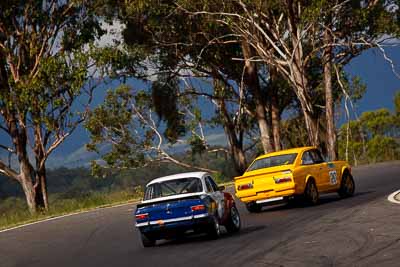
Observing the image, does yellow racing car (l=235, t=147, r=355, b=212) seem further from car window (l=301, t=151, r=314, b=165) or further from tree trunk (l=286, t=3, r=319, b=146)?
tree trunk (l=286, t=3, r=319, b=146)

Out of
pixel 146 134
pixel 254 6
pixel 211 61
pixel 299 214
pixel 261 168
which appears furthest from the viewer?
pixel 146 134

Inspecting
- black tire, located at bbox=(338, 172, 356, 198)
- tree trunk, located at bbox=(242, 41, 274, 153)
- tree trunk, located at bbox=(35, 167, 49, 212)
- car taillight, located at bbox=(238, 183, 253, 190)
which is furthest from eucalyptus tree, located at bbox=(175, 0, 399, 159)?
car taillight, located at bbox=(238, 183, 253, 190)

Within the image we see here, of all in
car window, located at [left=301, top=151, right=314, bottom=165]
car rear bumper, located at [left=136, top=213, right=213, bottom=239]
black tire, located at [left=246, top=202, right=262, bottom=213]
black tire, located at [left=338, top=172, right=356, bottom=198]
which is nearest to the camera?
car rear bumper, located at [left=136, top=213, right=213, bottom=239]

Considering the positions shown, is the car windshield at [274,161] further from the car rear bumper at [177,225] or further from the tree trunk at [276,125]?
the tree trunk at [276,125]

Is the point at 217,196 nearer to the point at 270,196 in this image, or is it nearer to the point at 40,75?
the point at 270,196

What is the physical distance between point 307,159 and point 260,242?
7879 millimetres

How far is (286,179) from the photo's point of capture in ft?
69.2

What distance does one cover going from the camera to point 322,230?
15.5 metres

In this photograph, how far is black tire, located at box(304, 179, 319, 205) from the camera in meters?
21.8

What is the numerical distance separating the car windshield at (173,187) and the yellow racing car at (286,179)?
14.7 feet

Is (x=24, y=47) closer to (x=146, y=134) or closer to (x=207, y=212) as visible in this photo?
(x=146, y=134)

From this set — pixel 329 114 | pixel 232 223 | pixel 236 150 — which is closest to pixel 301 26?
pixel 329 114

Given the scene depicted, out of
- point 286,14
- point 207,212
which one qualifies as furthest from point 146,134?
point 207,212

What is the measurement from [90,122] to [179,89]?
666 cm
